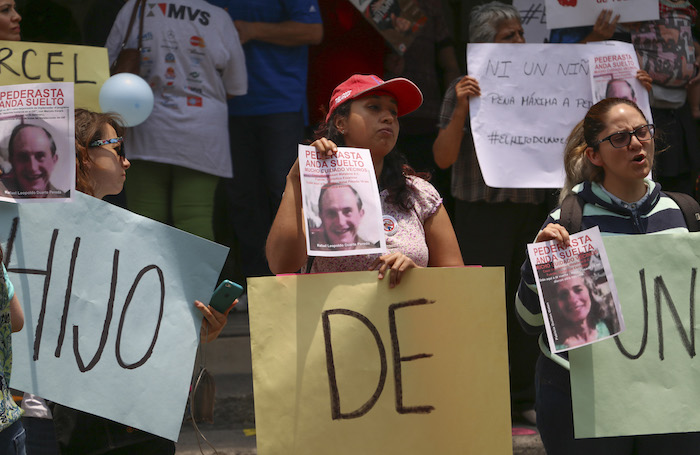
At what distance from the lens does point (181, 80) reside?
4.77 meters

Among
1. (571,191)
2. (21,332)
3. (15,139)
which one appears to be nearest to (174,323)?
(21,332)

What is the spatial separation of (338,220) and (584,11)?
2598mm

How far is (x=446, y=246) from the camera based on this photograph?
3.23 m

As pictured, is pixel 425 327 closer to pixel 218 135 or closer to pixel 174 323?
pixel 174 323

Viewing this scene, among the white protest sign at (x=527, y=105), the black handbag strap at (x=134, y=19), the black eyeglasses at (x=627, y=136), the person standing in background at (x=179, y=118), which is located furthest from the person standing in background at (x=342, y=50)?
the black eyeglasses at (x=627, y=136)

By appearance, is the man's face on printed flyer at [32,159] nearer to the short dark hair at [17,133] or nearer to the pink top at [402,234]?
the short dark hair at [17,133]

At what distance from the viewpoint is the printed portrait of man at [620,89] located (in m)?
4.55

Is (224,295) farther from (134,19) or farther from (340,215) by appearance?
(134,19)

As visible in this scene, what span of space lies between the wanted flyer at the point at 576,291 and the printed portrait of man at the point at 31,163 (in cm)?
145

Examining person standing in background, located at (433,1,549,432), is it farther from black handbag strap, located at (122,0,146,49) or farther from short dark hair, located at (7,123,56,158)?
short dark hair, located at (7,123,56,158)

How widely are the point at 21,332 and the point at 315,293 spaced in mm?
853

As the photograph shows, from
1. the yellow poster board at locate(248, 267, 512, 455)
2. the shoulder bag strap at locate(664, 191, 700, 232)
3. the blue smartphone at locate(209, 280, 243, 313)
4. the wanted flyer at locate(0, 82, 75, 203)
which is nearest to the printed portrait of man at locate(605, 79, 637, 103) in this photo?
the shoulder bag strap at locate(664, 191, 700, 232)

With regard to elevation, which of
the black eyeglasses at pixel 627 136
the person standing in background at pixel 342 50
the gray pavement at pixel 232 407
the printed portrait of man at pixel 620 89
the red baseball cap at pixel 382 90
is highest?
the person standing in background at pixel 342 50

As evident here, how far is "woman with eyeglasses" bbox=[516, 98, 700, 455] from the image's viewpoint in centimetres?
301
